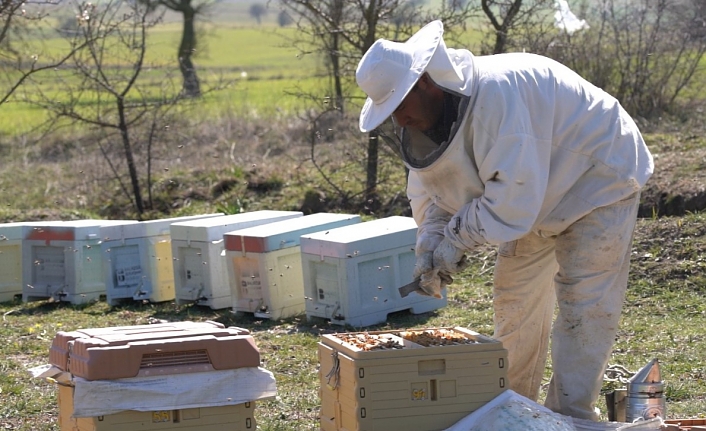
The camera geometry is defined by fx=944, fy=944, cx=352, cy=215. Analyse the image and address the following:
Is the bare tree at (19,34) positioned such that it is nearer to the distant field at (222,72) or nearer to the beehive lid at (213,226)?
the distant field at (222,72)

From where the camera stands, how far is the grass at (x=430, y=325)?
4613 millimetres

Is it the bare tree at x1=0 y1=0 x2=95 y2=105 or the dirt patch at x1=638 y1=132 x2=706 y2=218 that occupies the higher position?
the bare tree at x1=0 y1=0 x2=95 y2=105

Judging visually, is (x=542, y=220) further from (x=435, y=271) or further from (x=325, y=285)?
(x=325, y=285)

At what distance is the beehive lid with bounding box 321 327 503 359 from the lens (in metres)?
3.36

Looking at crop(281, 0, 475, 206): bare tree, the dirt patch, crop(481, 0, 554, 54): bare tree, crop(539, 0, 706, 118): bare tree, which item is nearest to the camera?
the dirt patch

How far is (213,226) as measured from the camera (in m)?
7.07

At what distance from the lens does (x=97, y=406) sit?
3.23 m

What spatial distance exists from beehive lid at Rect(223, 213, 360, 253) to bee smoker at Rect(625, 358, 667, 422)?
10.9 ft

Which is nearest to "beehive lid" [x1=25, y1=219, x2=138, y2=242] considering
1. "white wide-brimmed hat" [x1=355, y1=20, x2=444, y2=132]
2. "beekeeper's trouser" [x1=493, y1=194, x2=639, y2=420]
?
"white wide-brimmed hat" [x1=355, y1=20, x2=444, y2=132]

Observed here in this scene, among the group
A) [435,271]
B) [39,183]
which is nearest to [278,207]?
[39,183]

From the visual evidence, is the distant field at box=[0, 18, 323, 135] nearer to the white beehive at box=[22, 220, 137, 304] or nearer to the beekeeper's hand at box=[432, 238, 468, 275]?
the white beehive at box=[22, 220, 137, 304]

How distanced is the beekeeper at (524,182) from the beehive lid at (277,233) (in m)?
2.69

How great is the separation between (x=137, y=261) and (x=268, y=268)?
4.57 feet

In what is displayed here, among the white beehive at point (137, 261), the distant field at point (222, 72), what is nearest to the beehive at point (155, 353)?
the white beehive at point (137, 261)
